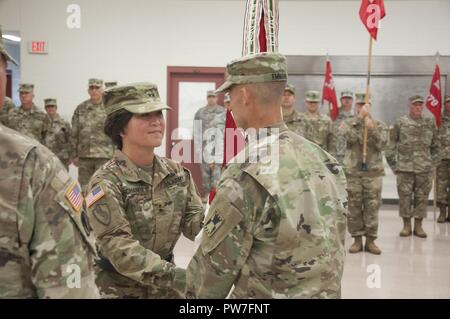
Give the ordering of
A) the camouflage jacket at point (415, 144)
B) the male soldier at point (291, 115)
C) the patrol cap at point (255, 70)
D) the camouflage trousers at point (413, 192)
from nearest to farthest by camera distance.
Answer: the patrol cap at point (255, 70)
the male soldier at point (291, 115)
the camouflage trousers at point (413, 192)
the camouflage jacket at point (415, 144)

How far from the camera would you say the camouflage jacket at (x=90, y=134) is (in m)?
6.39

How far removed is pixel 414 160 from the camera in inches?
251

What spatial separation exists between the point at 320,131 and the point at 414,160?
4.56ft

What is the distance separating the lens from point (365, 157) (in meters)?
5.39

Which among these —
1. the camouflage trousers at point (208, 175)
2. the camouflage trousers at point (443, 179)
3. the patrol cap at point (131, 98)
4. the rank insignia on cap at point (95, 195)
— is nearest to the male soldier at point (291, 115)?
the camouflage trousers at point (208, 175)

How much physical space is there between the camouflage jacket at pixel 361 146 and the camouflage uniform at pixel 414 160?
1110 millimetres

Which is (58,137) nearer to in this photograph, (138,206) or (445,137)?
(138,206)

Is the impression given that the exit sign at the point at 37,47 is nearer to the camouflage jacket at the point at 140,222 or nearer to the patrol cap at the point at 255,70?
the camouflage jacket at the point at 140,222

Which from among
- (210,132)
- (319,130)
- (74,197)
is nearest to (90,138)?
(210,132)

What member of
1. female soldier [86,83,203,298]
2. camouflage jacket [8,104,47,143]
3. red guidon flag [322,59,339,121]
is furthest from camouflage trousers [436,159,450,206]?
female soldier [86,83,203,298]
